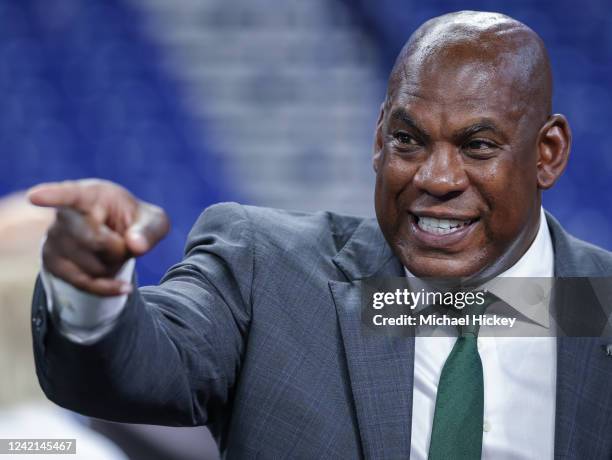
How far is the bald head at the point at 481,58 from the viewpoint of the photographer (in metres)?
1.40

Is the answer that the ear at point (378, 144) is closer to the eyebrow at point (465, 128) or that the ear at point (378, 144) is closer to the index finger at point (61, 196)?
the eyebrow at point (465, 128)

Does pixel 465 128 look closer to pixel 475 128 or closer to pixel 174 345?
pixel 475 128

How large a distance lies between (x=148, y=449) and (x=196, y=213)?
3.92ft

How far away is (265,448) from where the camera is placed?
1.32 m

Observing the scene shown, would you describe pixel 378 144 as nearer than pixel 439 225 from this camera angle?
No

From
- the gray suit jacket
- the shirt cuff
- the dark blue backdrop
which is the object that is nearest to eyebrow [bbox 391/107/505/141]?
the gray suit jacket

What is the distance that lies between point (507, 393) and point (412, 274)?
0.22 m

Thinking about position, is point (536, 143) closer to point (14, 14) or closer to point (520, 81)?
point (520, 81)

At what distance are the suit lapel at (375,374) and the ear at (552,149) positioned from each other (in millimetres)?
284

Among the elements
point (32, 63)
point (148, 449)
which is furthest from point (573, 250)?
point (32, 63)

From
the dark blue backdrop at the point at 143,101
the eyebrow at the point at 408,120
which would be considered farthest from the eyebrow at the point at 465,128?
the dark blue backdrop at the point at 143,101

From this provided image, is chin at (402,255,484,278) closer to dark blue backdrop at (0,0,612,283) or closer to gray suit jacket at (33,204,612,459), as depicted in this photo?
gray suit jacket at (33,204,612,459)

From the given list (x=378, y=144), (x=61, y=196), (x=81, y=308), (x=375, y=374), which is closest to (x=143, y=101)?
(x=378, y=144)

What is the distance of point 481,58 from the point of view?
55.3 inches
